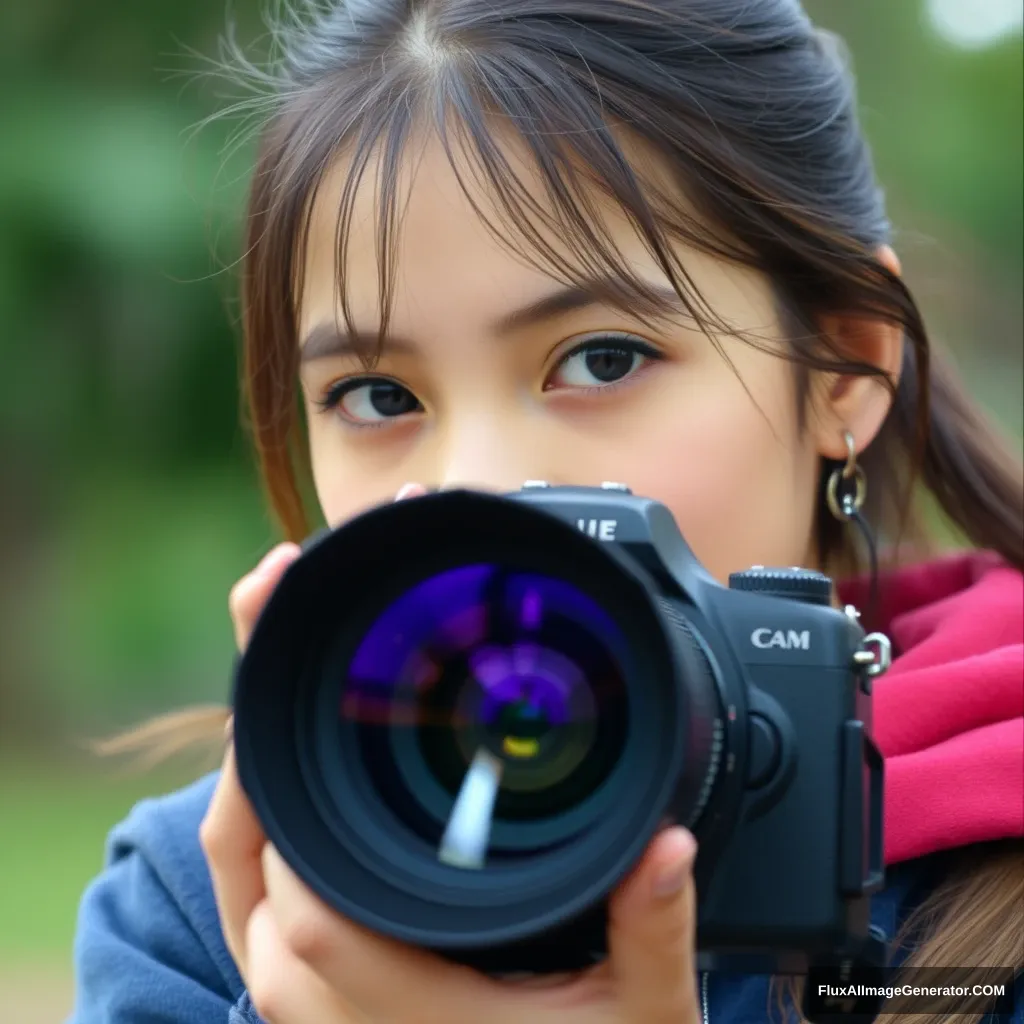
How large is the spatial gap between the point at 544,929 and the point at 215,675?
333cm

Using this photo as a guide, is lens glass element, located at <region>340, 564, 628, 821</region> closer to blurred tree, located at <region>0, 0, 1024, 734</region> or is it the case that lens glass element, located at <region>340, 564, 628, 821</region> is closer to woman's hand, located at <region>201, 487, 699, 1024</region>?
woman's hand, located at <region>201, 487, 699, 1024</region>

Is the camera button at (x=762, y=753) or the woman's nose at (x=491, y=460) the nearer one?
the camera button at (x=762, y=753)

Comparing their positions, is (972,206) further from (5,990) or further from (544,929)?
(544,929)

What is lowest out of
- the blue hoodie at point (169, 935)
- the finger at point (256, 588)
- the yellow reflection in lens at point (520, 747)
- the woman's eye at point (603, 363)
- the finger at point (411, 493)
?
the blue hoodie at point (169, 935)

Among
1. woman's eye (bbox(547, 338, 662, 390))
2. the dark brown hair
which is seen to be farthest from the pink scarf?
woman's eye (bbox(547, 338, 662, 390))

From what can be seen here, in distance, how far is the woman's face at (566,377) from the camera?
93 cm

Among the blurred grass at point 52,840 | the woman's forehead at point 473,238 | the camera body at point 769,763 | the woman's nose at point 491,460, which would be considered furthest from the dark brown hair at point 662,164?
the blurred grass at point 52,840

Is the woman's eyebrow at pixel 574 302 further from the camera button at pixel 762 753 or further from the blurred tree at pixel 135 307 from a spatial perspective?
the blurred tree at pixel 135 307

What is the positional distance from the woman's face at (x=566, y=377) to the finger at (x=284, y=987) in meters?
0.31

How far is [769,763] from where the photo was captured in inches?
28.3

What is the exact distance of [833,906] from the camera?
0.72 meters

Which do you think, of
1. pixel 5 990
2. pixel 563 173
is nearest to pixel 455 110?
pixel 563 173

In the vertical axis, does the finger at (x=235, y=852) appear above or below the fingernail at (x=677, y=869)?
below

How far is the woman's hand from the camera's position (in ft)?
2.04
